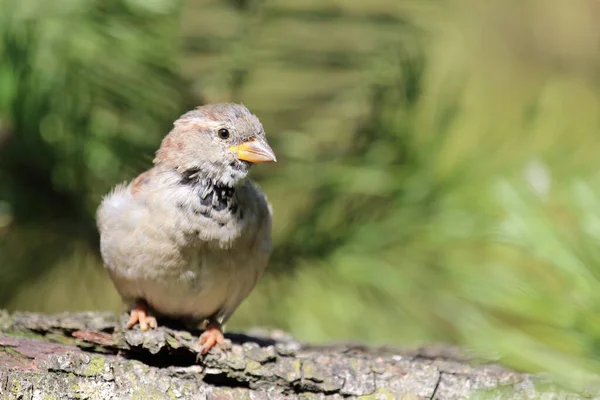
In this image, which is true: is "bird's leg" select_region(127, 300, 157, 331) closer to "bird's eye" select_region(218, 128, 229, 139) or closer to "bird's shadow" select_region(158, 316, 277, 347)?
"bird's shadow" select_region(158, 316, 277, 347)

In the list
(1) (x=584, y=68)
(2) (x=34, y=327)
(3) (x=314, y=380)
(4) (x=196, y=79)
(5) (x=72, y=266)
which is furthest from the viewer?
(1) (x=584, y=68)

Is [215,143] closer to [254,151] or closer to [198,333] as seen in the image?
[254,151]

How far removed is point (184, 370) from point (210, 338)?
0.89 ft

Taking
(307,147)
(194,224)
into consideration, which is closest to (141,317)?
(194,224)

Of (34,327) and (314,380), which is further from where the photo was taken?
(34,327)

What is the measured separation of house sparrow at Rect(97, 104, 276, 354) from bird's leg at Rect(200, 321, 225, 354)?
0.7 inches

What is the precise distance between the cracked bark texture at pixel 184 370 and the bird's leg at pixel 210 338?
4 centimetres

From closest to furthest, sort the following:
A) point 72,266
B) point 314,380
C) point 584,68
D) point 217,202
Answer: point 314,380 < point 217,202 < point 72,266 < point 584,68

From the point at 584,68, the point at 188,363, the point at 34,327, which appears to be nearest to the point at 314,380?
the point at 188,363

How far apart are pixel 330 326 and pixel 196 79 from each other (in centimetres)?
112

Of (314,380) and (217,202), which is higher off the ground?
(217,202)

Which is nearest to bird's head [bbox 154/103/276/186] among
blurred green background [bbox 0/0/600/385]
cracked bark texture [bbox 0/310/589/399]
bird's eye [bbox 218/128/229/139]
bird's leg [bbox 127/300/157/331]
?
bird's eye [bbox 218/128/229/139]

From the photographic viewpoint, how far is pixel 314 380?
2.29 metres

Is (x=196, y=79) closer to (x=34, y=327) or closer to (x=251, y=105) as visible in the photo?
(x=251, y=105)
